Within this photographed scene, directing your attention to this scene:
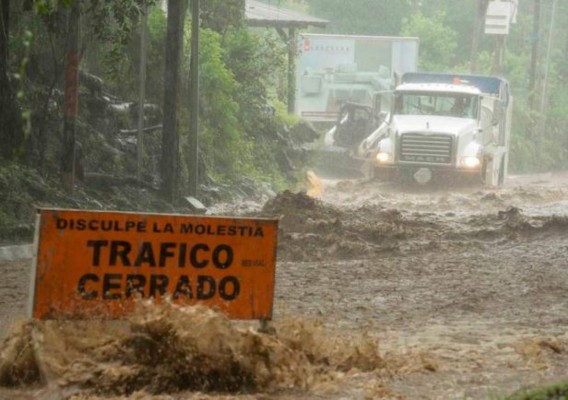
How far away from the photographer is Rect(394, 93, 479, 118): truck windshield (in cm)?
3781

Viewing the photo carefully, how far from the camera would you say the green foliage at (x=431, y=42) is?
7781cm

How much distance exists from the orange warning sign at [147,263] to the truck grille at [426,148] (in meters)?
26.4

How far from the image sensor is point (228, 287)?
10117 millimetres

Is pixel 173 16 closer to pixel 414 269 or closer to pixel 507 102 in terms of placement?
pixel 414 269

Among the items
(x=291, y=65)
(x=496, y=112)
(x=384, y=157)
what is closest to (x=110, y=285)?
(x=384, y=157)

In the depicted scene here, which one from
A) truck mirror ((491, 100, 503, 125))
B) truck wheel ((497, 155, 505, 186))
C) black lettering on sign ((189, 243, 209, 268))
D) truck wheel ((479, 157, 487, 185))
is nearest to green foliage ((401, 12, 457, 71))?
truck wheel ((497, 155, 505, 186))

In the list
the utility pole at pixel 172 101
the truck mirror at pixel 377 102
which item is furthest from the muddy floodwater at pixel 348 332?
the truck mirror at pixel 377 102

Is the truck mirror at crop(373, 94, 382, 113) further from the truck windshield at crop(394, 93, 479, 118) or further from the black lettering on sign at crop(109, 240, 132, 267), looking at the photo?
the black lettering on sign at crop(109, 240, 132, 267)

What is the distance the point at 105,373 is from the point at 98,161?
18101 millimetres

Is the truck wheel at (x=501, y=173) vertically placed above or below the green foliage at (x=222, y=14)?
below

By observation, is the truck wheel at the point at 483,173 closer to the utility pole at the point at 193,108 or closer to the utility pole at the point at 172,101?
the utility pole at the point at 193,108

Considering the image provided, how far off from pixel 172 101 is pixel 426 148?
1153 cm

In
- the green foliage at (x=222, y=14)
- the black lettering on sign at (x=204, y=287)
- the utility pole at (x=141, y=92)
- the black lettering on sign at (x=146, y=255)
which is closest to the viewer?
the black lettering on sign at (x=146, y=255)

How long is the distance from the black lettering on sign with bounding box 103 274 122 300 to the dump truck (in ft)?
87.5
